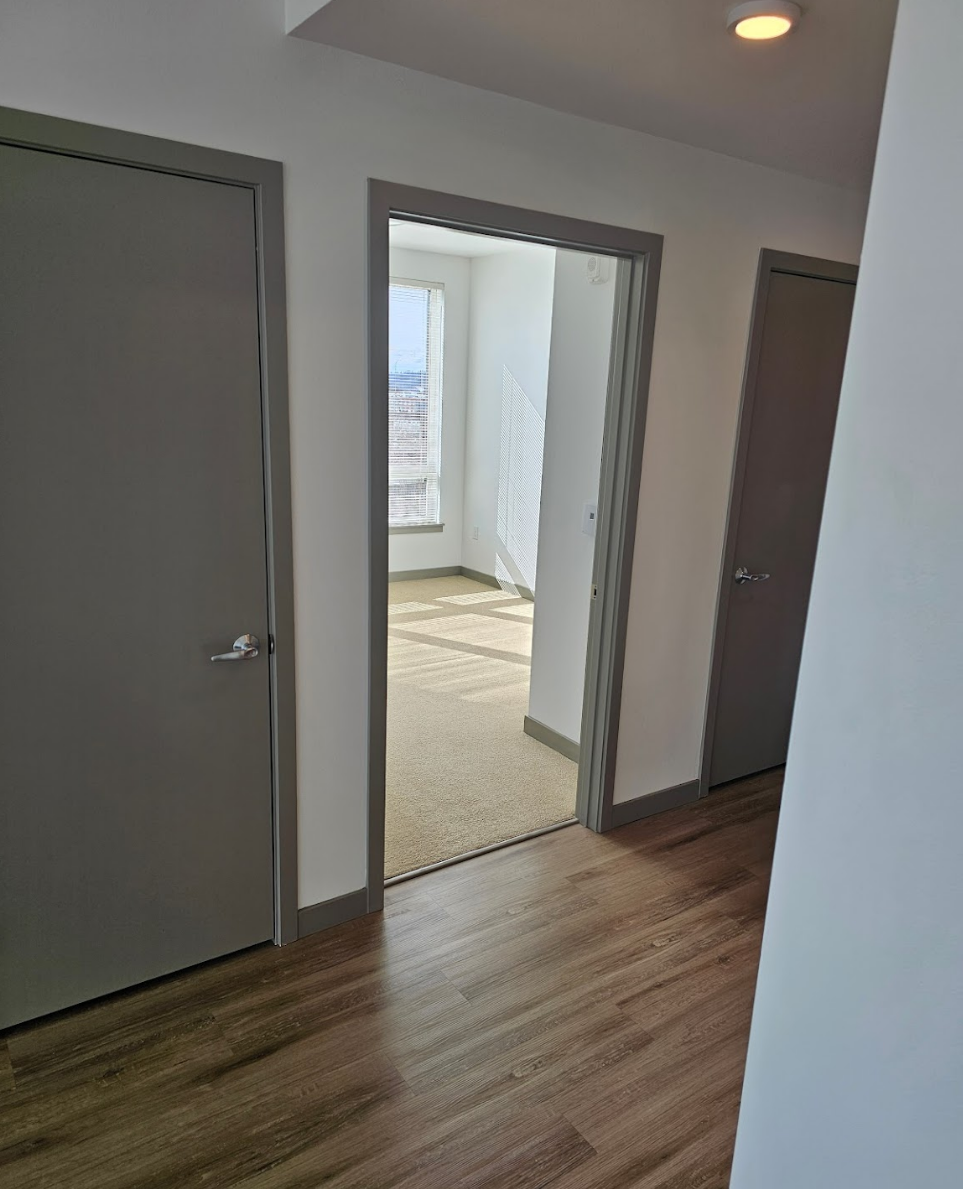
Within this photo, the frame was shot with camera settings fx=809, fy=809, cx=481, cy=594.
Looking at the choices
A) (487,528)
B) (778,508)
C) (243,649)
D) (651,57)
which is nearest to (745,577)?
(778,508)

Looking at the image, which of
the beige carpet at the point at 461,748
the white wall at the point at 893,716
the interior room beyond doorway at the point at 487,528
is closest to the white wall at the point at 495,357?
the interior room beyond doorway at the point at 487,528

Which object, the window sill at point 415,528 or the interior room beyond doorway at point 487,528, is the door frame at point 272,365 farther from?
the window sill at point 415,528

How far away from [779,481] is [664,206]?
1.17 meters

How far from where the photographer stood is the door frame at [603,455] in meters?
2.17

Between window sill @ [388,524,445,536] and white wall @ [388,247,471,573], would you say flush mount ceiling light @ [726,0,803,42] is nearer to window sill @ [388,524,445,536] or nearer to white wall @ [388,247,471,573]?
white wall @ [388,247,471,573]

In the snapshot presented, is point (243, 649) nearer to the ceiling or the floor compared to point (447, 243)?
nearer to the floor

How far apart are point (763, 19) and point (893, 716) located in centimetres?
164

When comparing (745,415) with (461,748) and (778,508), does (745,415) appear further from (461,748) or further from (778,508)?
(461,748)

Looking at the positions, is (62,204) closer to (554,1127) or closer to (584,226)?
(584,226)

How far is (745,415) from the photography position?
3025mm

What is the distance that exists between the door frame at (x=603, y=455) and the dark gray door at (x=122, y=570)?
1.08 ft

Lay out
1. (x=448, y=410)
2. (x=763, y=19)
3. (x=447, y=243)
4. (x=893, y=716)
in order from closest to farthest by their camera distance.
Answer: (x=893, y=716) < (x=763, y=19) < (x=447, y=243) < (x=448, y=410)

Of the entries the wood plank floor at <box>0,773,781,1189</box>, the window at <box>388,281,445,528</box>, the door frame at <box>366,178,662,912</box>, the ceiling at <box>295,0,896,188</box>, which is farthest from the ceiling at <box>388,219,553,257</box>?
the wood plank floor at <box>0,773,781,1189</box>

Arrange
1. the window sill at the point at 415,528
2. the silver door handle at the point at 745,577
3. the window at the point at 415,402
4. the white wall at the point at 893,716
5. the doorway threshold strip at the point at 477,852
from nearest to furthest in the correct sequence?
the white wall at the point at 893,716 < the doorway threshold strip at the point at 477,852 < the silver door handle at the point at 745,577 < the window at the point at 415,402 < the window sill at the point at 415,528
